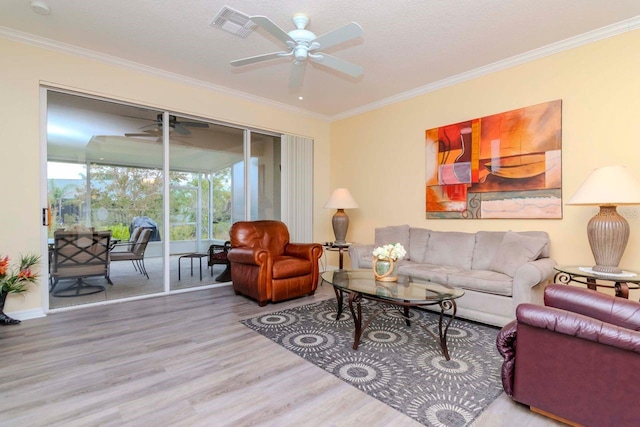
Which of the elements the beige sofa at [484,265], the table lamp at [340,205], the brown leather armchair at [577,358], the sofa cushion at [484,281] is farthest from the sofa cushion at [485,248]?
the table lamp at [340,205]

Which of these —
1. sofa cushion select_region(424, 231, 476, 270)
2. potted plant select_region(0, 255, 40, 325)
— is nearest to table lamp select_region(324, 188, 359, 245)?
sofa cushion select_region(424, 231, 476, 270)

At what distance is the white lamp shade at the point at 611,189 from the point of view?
2.43 m

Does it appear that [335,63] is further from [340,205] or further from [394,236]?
[394,236]

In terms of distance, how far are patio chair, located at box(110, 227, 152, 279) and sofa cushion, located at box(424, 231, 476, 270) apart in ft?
12.3

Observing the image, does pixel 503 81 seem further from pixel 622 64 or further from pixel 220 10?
pixel 220 10

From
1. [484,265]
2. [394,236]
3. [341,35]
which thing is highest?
[341,35]

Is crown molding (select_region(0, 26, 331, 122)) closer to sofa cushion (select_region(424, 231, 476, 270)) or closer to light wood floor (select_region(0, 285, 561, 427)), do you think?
light wood floor (select_region(0, 285, 561, 427))

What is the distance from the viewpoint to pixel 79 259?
3.68m

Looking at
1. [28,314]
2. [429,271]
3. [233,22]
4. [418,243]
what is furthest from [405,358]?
[28,314]

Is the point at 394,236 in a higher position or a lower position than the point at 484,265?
higher

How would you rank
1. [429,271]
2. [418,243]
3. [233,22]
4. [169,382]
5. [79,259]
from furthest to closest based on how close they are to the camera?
[418,243], [79,259], [429,271], [233,22], [169,382]

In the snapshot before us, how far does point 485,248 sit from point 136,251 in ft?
14.3

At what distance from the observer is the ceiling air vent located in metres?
2.62

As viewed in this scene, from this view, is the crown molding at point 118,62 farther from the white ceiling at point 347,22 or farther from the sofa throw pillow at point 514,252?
the sofa throw pillow at point 514,252
